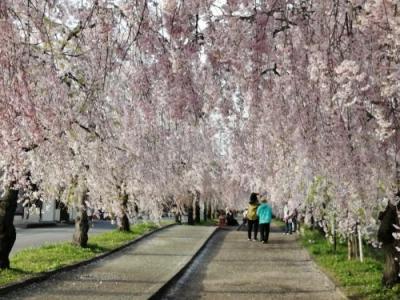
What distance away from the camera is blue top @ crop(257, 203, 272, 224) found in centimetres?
2267

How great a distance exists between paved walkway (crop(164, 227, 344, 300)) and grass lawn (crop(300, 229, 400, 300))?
0.28m

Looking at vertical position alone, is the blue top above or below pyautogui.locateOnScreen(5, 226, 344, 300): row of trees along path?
above

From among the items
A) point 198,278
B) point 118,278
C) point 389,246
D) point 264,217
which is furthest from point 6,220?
point 264,217

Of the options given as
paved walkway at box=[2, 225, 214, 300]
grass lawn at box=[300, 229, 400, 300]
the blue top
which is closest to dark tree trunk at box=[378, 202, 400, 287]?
grass lawn at box=[300, 229, 400, 300]

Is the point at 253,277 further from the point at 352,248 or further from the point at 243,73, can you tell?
the point at 243,73

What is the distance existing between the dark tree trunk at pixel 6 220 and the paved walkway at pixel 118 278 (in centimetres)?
127

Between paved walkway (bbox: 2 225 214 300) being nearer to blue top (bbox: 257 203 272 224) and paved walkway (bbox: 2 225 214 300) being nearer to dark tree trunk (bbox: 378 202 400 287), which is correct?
blue top (bbox: 257 203 272 224)

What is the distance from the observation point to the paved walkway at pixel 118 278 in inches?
403

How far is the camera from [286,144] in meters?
7.30

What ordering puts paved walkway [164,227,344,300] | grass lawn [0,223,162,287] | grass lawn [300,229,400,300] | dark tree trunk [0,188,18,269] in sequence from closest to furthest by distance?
grass lawn [300,229,400,300], paved walkway [164,227,344,300], grass lawn [0,223,162,287], dark tree trunk [0,188,18,269]

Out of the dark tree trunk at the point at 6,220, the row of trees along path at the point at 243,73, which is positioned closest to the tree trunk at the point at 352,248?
the row of trees along path at the point at 243,73

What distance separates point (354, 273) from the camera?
1351 centimetres

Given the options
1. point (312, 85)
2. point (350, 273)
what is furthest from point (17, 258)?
point (312, 85)

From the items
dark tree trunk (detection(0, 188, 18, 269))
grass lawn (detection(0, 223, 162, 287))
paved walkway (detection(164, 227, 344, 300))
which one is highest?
dark tree trunk (detection(0, 188, 18, 269))
